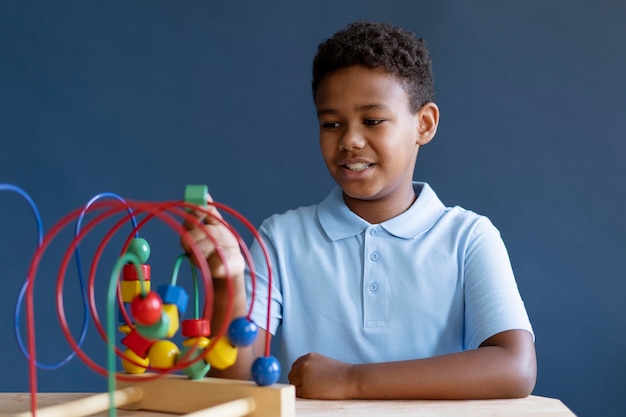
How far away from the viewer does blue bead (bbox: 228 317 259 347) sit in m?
0.82

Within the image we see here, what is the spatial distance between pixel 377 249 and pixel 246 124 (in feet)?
2.75

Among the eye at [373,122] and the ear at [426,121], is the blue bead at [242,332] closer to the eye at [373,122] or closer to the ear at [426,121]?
the eye at [373,122]

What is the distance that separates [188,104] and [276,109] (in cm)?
23

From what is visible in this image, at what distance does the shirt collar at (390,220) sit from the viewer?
136 centimetres

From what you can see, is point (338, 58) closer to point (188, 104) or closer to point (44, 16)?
point (188, 104)

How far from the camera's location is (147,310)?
2.32ft

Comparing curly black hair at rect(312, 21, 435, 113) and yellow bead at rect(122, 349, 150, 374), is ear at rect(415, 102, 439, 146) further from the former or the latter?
yellow bead at rect(122, 349, 150, 374)

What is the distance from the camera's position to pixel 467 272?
1.30m

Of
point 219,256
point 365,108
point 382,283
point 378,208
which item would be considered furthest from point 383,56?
point 219,256

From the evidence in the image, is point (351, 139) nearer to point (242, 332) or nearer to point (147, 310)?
point (242, 332)

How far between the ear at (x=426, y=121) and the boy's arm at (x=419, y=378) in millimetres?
477

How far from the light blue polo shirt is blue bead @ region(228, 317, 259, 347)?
44cm

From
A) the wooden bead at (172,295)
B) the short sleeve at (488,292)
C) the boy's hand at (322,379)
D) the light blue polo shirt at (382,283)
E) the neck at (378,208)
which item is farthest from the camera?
the neck at (378,208)

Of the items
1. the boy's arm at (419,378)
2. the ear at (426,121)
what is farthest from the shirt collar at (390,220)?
the boy's arm at (419,378)
